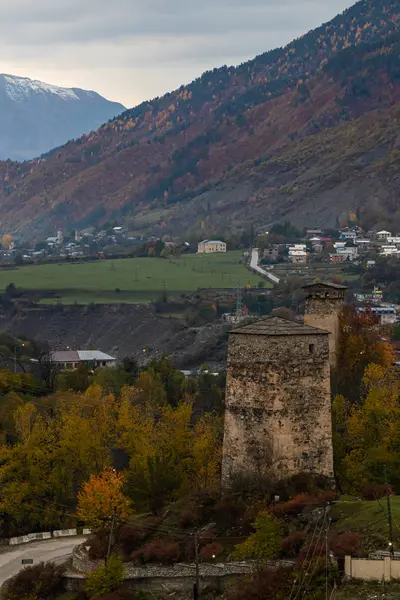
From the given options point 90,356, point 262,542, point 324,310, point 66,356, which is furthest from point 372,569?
point 90,356

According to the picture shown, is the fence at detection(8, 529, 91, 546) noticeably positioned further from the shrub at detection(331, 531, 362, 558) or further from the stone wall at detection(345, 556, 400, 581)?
the stone wall at detection(345, 556, 400, 581)

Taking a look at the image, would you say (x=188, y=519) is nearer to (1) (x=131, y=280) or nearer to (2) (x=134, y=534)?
(2) (x=134, y=534)

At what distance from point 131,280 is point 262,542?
490 ft

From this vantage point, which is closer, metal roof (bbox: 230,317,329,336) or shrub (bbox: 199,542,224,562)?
shrub (bbox: 199,542,224,562)

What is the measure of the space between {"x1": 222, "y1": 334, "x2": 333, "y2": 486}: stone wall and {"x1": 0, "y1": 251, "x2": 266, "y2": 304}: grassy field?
415ft

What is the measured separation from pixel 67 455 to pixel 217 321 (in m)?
93.9

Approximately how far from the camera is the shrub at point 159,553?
106 feet

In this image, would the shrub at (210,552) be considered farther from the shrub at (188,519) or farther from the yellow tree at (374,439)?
the yellow tree at (374,439)

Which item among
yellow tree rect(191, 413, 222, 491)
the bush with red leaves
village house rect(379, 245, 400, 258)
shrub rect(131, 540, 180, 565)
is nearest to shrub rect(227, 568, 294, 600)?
the bush with red leaves

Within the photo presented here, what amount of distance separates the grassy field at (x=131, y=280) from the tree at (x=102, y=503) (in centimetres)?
12036

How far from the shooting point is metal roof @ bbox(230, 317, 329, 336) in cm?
3362

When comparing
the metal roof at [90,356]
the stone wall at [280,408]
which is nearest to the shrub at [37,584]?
the stone wall at [280,408]

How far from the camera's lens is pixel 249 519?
33.1 metres

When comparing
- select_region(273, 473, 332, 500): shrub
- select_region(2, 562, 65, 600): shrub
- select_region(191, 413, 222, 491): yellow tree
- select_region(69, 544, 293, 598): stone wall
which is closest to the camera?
select_region(69, 544, 293, 598): stone wall
